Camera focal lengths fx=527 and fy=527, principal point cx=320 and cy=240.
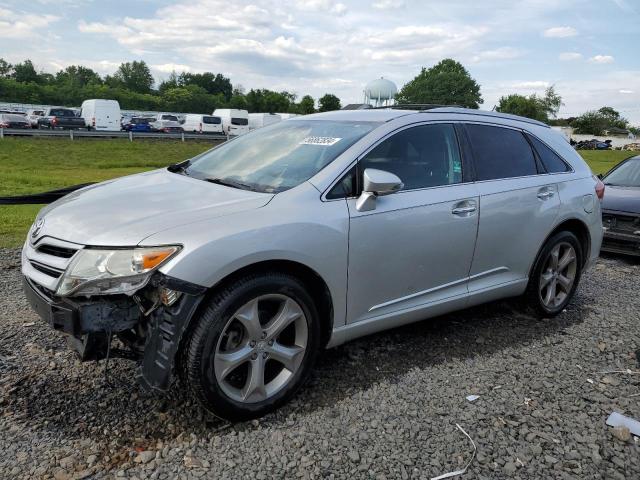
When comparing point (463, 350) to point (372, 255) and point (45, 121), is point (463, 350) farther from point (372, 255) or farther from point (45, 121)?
point (45, 121)

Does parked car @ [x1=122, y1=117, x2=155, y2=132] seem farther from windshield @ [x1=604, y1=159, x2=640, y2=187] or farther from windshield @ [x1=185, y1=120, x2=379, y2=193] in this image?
windshield @ [x1=185, y1=120, x2=379, y2=193]

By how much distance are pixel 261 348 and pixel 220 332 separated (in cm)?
31

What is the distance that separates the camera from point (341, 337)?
10.7ft

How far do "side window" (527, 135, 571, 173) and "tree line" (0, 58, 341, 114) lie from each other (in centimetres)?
6248

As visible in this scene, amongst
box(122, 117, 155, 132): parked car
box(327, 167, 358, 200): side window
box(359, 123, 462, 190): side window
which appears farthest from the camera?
box(122, 117, 155, 132): parked car

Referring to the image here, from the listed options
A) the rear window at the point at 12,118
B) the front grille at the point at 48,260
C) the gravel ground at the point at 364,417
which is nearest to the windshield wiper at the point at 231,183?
the front grille at the point at 48,260

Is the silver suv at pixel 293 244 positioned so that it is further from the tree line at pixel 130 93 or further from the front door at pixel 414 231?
the tree line at pixel 130 93

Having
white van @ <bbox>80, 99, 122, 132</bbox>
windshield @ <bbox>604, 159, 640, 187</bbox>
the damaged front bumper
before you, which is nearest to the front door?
the damaged front bumper

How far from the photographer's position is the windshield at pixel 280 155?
10.8 ft

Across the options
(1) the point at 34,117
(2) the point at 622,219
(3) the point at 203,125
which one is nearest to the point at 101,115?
(1) the point at 34,117

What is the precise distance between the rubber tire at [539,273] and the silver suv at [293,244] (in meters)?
0.02

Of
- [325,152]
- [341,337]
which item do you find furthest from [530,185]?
[341,337]

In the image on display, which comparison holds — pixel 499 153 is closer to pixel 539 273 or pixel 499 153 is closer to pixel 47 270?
pixel 539 273

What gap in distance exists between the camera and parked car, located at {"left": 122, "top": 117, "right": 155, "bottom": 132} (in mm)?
40875
